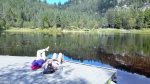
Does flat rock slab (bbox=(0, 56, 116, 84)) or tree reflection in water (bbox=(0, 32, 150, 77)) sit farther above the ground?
flat rock slab (bbox=(0, 56, 116, 84))

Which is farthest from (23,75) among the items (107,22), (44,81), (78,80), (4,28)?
(107,22)

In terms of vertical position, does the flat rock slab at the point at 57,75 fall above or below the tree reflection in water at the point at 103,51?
above

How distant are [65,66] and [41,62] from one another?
209cm

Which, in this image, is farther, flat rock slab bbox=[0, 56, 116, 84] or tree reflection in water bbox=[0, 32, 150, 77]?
tree reflection in water bbox=[0, 32, 150, 77]

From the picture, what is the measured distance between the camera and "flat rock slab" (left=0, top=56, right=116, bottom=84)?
12808 millimetres

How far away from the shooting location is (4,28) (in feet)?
490

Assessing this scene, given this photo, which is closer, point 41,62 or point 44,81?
point 44,81

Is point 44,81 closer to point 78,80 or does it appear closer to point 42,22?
point 78,80

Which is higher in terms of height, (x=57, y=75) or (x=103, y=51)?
(x=57, y=75)

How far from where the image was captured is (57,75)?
14.1 metres

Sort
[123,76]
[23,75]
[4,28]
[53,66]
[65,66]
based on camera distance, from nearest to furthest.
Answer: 1. [23,75]
2. [53,66]
3. [65,66]
4. [123,76]
5. [4,28]

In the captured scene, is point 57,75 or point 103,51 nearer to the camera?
point 57,75

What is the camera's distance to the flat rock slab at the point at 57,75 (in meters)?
Answer: 12.8

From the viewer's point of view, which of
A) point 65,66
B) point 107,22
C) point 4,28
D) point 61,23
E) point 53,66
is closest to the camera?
point 53,66
